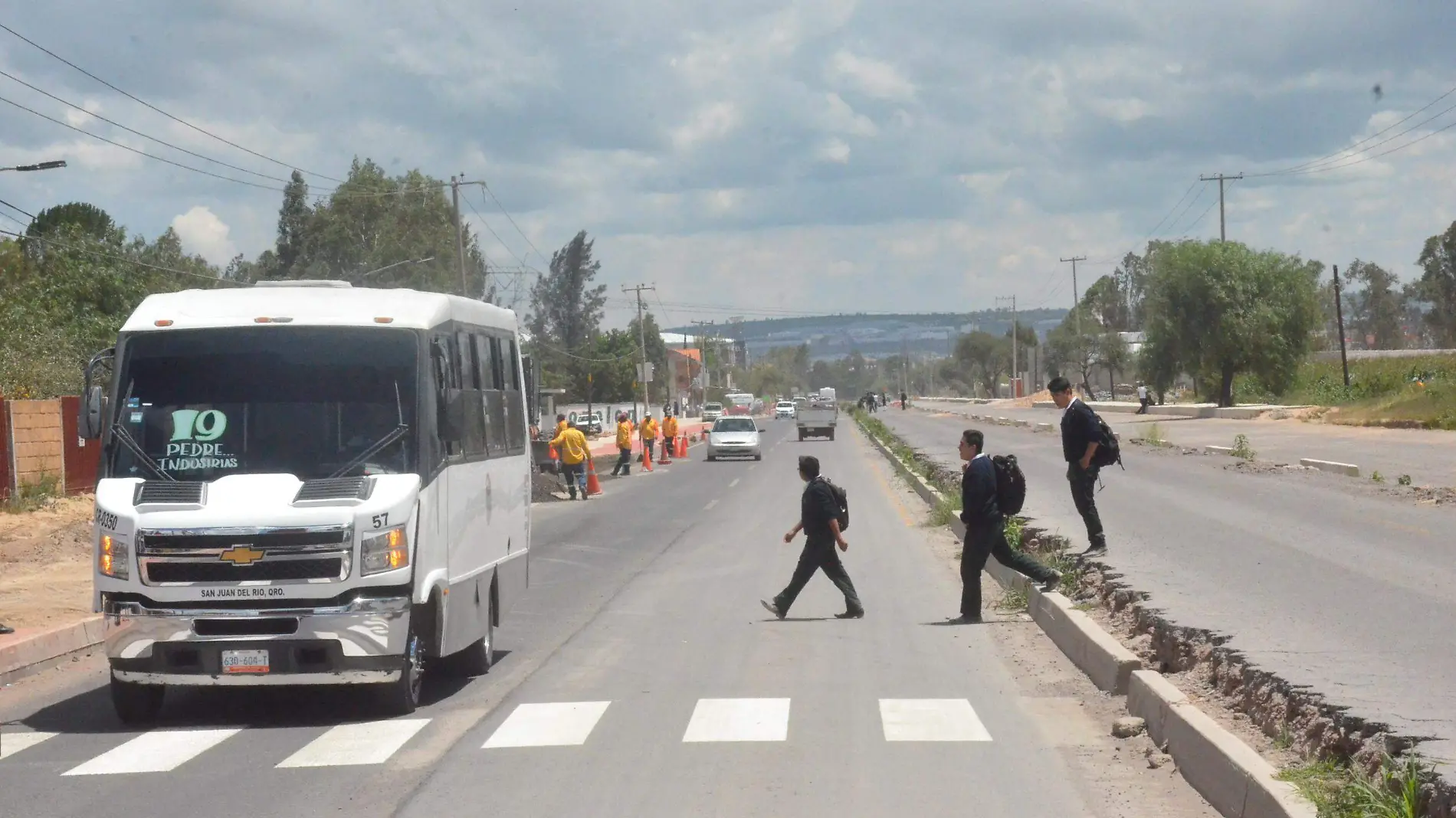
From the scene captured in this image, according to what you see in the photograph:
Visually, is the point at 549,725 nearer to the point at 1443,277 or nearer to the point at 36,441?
the point at 36,441

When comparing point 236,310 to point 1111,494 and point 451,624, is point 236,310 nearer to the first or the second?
point 451,624

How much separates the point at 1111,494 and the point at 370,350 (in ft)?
61.2

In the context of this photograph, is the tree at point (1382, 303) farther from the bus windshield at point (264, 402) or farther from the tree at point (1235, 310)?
the bus windshield at point (264, 402)

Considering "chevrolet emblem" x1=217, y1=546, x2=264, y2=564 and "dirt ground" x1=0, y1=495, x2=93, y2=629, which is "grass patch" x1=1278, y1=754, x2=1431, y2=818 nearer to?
"chevrolet emblem" x1=217, y1=546, x2=264, y2=564

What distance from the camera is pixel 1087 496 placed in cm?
1547

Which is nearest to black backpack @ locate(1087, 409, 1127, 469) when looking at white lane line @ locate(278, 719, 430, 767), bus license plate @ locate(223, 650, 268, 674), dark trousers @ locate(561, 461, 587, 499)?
white lane line @ locate(278, 719, 430, 767)

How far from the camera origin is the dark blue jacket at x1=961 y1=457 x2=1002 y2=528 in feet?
44.6

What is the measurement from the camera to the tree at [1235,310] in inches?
2908

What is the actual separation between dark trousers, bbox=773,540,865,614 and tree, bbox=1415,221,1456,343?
382ft

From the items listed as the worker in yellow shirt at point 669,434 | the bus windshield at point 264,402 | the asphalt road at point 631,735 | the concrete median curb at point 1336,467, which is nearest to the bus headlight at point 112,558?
the bus windshield at point 264,402

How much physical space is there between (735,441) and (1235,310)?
3351 centimetres

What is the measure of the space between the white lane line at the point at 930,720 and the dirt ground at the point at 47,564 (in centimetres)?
833

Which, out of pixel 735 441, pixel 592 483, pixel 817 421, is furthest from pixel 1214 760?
pixel 817 421

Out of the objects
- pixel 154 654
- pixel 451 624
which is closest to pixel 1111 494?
pixel 451 624
